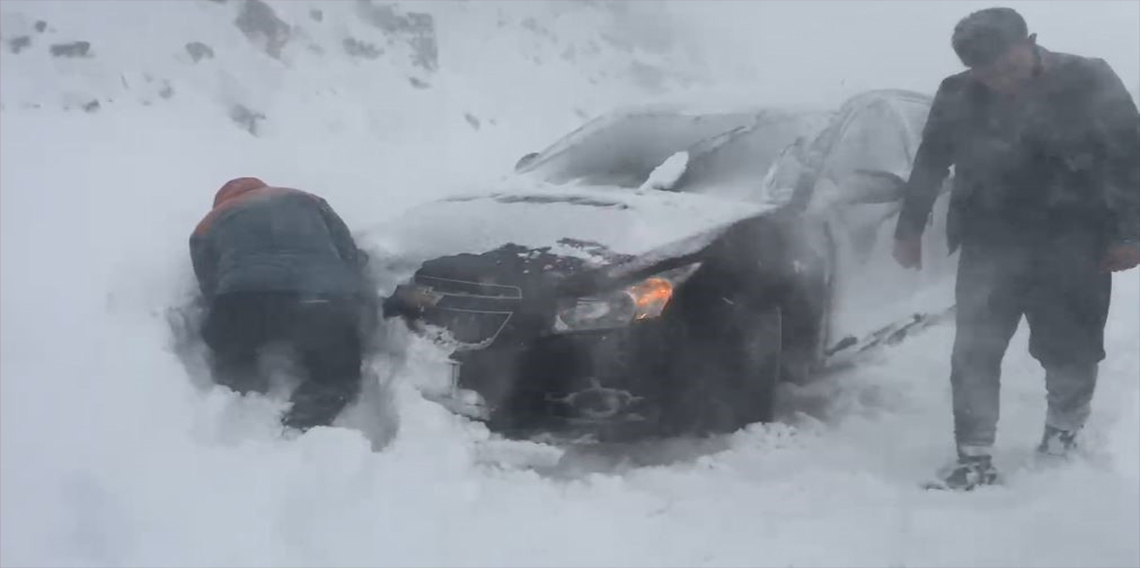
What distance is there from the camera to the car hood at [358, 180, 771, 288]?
3572 mm

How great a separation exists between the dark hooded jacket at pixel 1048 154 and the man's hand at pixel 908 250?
0.50ft

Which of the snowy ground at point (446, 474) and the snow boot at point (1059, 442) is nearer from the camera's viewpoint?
the snowy ground at point (446, 474)

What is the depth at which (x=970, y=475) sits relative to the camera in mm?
3438

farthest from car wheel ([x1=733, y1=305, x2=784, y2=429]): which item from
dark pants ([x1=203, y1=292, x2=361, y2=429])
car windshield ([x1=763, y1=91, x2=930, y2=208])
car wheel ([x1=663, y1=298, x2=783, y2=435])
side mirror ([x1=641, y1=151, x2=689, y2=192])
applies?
dark pants ([x1=203, y1=292, x2=361, y2=429])

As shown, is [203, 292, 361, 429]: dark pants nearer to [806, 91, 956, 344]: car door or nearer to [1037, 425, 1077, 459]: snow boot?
[806, 91, 956, 344]: car door

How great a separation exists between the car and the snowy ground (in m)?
0.16

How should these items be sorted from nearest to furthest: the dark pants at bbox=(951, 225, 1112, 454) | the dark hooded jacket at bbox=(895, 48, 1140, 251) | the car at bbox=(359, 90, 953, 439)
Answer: the dark hooded jacket at bbox=(895, 48, 1140, 251), the dark pants at bbox=(951, 225, 1112, 454), the car at bbox=(359, 90, 953, 439)

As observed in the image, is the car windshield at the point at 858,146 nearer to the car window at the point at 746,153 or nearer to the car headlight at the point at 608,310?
the car window at the point at 746,153

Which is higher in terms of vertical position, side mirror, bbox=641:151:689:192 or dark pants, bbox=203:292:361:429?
side mirror, bbox=641:151:689:192

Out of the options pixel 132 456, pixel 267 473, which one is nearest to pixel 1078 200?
pixel 267 473

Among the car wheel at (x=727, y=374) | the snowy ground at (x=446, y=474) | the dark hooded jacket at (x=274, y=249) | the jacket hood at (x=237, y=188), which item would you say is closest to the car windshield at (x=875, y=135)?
the snowy ground at (x=446, y=474)

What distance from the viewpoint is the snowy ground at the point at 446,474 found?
9.64 feet

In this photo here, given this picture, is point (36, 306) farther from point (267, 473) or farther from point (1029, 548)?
point (1029, 548)

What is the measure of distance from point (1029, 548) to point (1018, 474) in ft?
1.87
